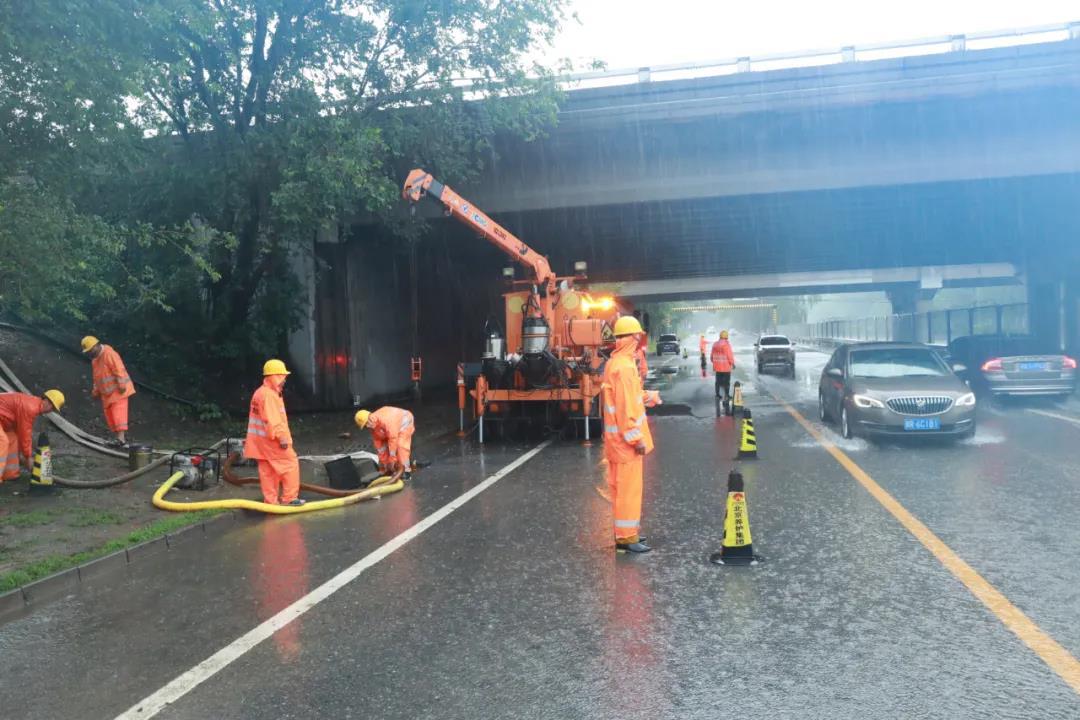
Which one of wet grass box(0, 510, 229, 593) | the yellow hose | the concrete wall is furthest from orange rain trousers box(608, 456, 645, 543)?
the concrete wall

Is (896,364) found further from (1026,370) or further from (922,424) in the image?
(1026,370)

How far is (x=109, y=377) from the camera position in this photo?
12.6 metres

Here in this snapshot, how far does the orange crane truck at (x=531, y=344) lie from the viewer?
1451cm

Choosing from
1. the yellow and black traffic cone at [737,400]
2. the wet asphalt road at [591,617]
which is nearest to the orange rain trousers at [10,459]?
the wet asphalt road at [591,617]

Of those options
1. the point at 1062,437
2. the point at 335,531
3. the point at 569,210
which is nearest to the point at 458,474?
the point at 335,531

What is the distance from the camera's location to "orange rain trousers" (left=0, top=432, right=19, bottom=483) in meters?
9.78

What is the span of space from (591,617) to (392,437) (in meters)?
5.74

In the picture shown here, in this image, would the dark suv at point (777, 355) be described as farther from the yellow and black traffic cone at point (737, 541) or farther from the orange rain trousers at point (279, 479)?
the yellow and black traffic cone at point (737, 541)

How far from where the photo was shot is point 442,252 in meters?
26.3

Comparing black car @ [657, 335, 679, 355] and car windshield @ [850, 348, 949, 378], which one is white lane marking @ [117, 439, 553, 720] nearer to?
car windshield @ [850, 348, 949, 378]

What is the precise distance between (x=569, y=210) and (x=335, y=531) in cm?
1406

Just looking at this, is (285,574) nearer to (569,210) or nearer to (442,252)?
(569,210)

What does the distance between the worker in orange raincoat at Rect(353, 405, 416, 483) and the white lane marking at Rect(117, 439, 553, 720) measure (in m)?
2.12

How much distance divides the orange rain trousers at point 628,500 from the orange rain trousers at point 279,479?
392cm
